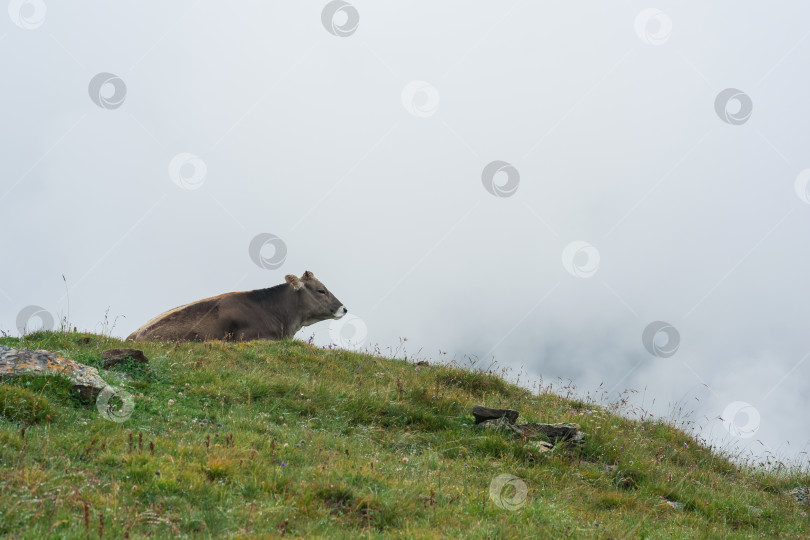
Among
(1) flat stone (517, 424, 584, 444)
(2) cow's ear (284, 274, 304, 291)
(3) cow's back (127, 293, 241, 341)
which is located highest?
(1) flat stone (517, 424, 584, 444)

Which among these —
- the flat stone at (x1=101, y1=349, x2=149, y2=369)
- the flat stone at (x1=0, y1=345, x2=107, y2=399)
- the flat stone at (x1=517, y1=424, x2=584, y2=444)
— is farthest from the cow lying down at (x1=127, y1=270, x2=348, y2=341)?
the flat stone at (x1=517, y1=424, x2=584, y2=444)

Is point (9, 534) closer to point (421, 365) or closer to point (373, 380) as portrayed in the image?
point (373, 380)

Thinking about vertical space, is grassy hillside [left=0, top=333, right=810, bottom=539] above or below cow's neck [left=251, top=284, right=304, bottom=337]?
above

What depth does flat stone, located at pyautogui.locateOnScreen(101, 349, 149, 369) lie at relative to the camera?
34.8 ft

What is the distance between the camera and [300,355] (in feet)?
44.7

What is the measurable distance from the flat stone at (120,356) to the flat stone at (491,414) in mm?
5582

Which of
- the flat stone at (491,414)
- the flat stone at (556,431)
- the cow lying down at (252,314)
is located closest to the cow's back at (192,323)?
the cow lying down at (252,314)

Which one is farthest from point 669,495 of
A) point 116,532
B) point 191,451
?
point 116,532

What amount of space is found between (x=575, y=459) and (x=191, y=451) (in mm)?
5778

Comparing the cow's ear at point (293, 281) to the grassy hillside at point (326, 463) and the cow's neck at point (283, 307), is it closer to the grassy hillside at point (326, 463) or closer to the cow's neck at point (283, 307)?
the cow's neck at point (283, 307)

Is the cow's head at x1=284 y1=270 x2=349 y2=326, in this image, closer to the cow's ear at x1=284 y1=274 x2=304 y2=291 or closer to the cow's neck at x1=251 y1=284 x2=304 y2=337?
the cow's ear at x1=284 y1=274 x2=304 y2=291

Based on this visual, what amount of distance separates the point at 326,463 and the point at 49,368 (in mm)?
4439

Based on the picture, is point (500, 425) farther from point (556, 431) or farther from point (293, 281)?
point (293, 281)

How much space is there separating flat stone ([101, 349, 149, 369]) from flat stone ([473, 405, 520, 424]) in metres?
5.58
